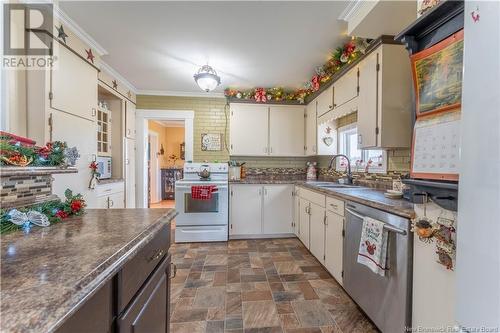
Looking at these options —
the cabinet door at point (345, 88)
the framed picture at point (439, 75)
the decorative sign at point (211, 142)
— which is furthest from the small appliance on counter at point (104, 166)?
the framed picture at point (439, 75)

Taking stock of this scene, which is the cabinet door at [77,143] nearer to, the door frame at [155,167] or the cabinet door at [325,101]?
the cabinet door at [325,101]

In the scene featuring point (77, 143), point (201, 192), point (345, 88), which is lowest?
point (201, 192)

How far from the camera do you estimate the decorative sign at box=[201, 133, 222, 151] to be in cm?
423

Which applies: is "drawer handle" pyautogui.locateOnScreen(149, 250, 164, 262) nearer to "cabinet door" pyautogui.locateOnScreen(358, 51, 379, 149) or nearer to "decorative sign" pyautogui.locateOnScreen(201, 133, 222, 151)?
"cabinet door" pyautogui.locateOnScreen(358, 51, 379, 149)

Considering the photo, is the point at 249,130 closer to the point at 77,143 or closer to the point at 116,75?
the point at 116,75

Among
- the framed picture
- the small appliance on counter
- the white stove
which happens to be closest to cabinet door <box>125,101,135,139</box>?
the small appliance on counter

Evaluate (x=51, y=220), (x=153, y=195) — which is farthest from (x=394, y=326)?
(x=153, y=195)

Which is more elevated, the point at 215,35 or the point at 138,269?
the point at 215,35

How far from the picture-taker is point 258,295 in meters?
2.06

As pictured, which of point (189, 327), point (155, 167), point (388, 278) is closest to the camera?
point (388, 278)

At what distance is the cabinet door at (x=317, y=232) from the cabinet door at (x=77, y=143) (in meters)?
2.63

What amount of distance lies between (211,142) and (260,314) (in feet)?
9.98

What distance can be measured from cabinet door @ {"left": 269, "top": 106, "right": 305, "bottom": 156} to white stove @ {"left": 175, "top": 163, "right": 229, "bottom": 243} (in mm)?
1174

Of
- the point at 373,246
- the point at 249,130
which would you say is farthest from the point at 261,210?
the point at 373,246
